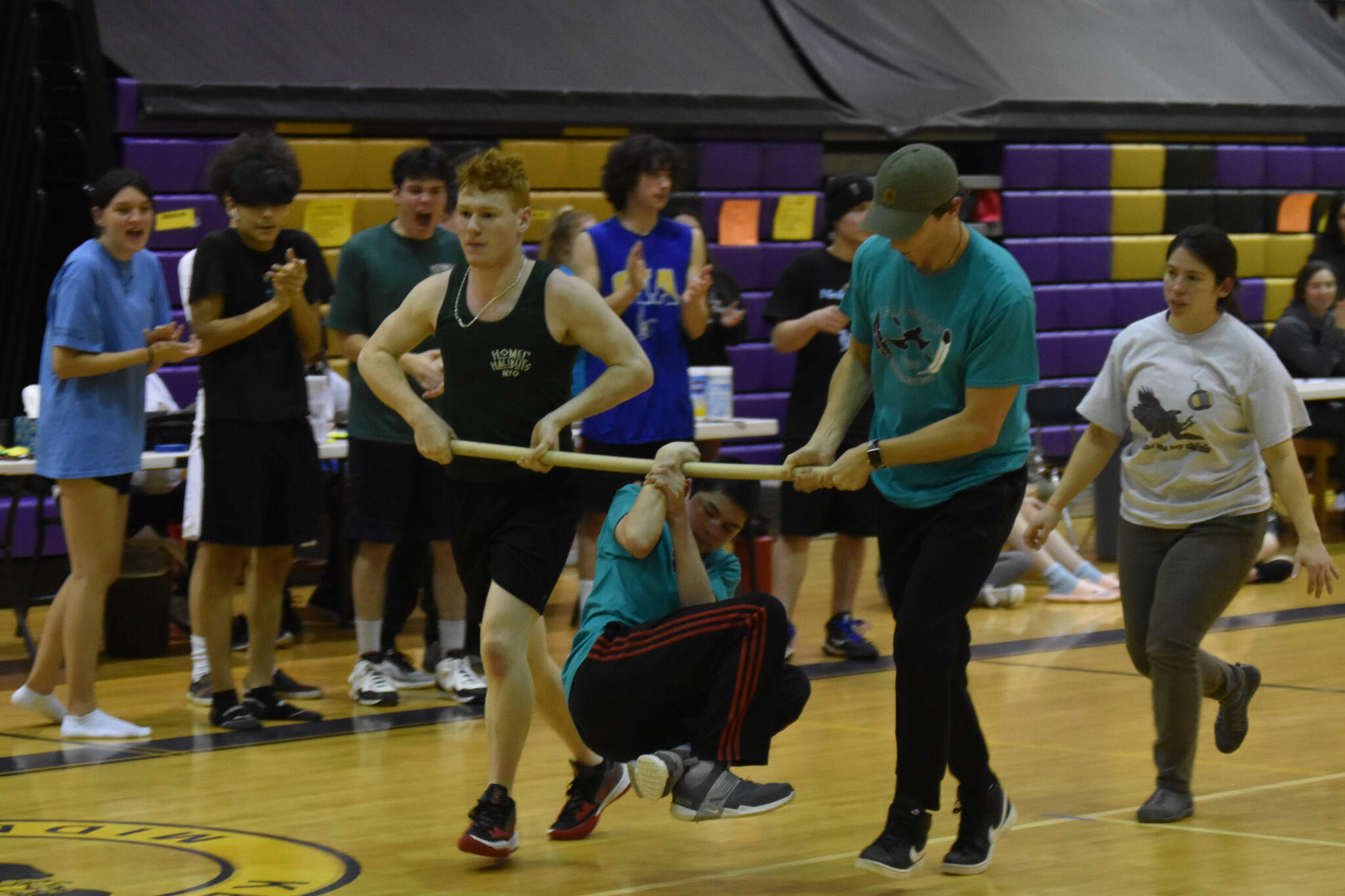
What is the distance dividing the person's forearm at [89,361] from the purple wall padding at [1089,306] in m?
8.10

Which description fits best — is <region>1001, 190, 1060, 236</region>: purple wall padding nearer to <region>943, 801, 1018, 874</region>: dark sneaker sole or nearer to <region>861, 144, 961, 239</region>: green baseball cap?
<region>943, 801, 1018, 874</region>: dark sneaker sole

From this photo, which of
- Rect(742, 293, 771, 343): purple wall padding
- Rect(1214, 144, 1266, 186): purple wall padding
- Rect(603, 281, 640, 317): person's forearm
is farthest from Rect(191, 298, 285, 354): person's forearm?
Rect(1214, 144, 1266, 186): purple wall padding

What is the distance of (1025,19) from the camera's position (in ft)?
43.1

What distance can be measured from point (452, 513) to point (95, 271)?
191 cm

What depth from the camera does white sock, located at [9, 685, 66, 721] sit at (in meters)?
6.12

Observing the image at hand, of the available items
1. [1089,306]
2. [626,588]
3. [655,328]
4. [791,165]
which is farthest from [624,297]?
[1089,306]

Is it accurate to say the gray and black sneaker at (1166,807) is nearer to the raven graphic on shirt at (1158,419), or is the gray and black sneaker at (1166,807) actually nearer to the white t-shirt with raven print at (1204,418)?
the white t-shirt with raven print at (1204,418)

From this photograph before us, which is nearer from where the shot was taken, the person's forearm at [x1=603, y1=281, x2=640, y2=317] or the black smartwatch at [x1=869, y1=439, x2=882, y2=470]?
the black smartwatch at [x1=869, y1=439, x2=882, y2=470]

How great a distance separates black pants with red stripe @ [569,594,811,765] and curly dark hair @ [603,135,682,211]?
7.97 feet

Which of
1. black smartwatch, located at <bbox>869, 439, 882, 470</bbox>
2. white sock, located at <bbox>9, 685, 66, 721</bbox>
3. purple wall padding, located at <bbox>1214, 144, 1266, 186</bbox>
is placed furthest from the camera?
purple wall padding, located at <bbox>1214, 144, 1266, 186</bbox>

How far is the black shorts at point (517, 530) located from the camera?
451 centimetres

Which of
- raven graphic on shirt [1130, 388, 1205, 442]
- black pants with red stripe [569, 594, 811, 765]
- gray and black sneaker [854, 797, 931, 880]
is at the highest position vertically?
raven graphic on shirt [1130, 388, 1205, 442]

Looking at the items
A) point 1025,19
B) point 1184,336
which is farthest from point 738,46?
point 1184,336

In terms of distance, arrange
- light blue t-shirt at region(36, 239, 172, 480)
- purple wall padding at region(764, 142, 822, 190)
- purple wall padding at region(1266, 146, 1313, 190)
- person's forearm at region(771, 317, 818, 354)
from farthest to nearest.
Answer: purple wall padding at region(1266, 146, 1313, 190) < purple wall padding at region(764, 142, 822, 190) < person's forearm at region(771, 317, 818, 354) < light blue t-shirt at region(36, 239, 172, 480)
